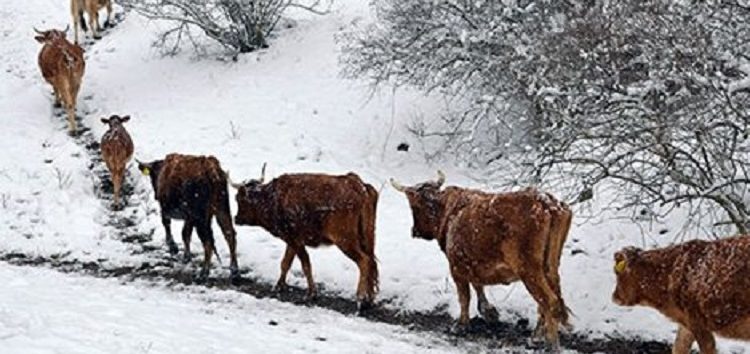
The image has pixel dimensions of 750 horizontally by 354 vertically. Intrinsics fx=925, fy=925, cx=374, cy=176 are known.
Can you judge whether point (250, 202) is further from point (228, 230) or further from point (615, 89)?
point (615, 89)

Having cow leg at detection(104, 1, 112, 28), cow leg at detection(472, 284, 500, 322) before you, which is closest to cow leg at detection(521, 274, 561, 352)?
cow leg at detection(472, 284, 500, 322)

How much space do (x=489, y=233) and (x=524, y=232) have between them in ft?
1.40

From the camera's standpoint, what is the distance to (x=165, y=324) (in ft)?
26.6

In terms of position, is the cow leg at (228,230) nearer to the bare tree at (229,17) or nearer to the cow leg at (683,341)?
the cow leg at (683,341)

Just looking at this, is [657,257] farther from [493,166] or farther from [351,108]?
[351,108]

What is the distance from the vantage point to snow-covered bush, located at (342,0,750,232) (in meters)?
8.34

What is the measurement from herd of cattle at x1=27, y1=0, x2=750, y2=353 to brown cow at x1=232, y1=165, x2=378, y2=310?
1 centimetres

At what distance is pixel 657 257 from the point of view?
750 centimetres

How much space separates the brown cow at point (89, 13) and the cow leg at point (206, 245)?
12.5 metres

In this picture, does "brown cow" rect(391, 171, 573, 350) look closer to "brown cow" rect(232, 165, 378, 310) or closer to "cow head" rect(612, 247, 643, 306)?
"cow head" rect(612, 247, 643, 306)

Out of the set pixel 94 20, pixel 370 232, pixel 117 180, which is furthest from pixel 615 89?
pixel 94 20

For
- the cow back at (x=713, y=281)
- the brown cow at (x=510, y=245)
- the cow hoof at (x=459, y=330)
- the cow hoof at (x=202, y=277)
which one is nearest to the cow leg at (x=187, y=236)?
the cow hoof at (x=202, y=277)

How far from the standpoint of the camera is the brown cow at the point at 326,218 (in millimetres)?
9727

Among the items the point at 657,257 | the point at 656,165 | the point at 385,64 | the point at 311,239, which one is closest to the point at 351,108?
the point at 385,64
